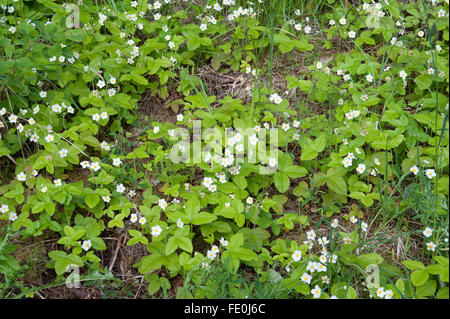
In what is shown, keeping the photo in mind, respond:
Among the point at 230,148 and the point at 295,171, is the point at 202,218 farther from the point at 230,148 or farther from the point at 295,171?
Answer: the point at 295,171

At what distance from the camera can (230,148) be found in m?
2.79

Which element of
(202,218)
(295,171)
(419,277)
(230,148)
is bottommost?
(419,277)

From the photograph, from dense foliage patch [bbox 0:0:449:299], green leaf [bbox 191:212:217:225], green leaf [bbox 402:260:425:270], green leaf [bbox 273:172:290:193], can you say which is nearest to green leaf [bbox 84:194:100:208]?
dense foliage patch [bbox 0:0:449:299]

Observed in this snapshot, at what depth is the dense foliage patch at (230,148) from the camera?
8.04ft

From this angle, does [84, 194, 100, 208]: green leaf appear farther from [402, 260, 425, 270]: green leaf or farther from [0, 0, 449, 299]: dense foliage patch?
[402, 260, 425, 270]: green leaf

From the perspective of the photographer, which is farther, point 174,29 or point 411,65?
point 174,29

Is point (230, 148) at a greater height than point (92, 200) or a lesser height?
greater

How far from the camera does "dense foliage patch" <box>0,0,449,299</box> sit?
8.04ft

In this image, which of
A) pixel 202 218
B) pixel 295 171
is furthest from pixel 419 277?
pixel 202 218

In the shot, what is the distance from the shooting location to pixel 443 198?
2.44m

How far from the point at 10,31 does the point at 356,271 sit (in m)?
2.92

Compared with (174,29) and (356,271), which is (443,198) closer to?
(356,271)
